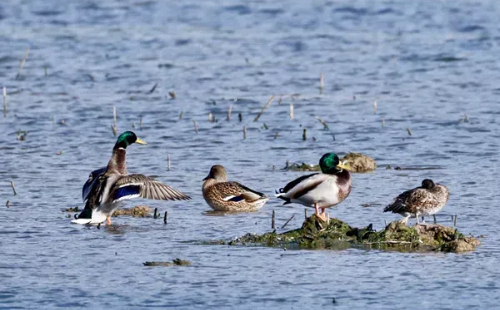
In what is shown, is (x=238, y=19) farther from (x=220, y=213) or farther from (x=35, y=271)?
(x=35, y=271)

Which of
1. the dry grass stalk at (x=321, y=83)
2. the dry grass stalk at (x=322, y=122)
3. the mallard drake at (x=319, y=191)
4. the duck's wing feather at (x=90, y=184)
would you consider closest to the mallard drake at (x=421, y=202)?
the mallard drake at (x=319, y=191)

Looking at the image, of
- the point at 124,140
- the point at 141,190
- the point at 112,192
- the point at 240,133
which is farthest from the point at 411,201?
the point at 240,133

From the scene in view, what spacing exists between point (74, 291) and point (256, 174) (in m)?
5.15

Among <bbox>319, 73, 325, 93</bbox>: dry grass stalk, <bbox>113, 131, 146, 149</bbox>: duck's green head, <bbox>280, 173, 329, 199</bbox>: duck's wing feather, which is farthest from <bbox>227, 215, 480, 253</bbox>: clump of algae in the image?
<bbox>319, 73, 325, 93</bbox>: dry grass stalk

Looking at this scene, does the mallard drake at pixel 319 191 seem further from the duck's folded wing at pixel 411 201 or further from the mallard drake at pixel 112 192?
the mallard drake at pixel 112 192

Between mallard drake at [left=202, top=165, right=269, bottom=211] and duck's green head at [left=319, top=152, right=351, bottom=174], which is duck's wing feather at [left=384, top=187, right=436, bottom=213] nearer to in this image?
duck's green head at [left=319, top=152, right=351, bottom=174]

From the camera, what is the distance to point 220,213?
11.8m

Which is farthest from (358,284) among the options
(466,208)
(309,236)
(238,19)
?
(238,19)

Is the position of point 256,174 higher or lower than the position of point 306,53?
lower

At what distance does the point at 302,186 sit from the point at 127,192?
5.44 feet

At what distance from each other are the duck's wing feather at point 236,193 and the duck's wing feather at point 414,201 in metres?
1.59

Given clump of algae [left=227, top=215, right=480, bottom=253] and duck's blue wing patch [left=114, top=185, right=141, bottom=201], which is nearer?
clump of algae [left=227, top=215, right=480, bottom=253]

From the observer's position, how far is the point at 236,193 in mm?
11828

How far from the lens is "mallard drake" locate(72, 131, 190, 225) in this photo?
35.8ft
